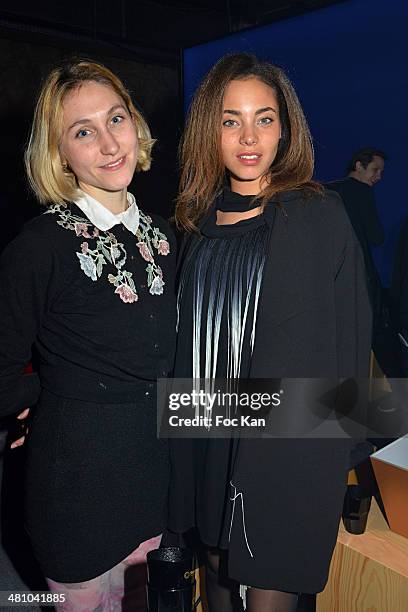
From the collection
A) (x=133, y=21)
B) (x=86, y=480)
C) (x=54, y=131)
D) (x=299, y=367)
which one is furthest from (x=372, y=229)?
(x=133, y=21)

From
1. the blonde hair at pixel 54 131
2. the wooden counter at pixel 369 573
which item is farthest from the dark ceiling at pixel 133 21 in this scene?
the wooden counter at pixel 369 573

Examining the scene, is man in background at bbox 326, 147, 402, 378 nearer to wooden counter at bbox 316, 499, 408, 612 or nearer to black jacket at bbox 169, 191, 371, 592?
wooden counter at bbox 316, 499, 408, 612

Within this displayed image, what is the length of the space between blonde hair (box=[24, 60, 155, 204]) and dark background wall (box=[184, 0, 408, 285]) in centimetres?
120

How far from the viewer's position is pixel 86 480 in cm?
145

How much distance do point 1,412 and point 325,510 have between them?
846 mm

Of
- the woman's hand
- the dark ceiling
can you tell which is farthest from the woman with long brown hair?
A: the dark ceiling

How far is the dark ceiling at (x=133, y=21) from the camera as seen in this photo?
4.65 m

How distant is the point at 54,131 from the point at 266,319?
0.69 meters

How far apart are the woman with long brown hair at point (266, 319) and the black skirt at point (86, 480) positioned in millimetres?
167

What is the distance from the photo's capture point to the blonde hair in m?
1.46

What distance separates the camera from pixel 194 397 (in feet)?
5.35

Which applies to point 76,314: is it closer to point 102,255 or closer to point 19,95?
point 102,255

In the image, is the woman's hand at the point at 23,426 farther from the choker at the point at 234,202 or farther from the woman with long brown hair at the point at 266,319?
the choker at the point at 234,202

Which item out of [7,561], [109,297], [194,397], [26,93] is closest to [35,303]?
[109,297]
